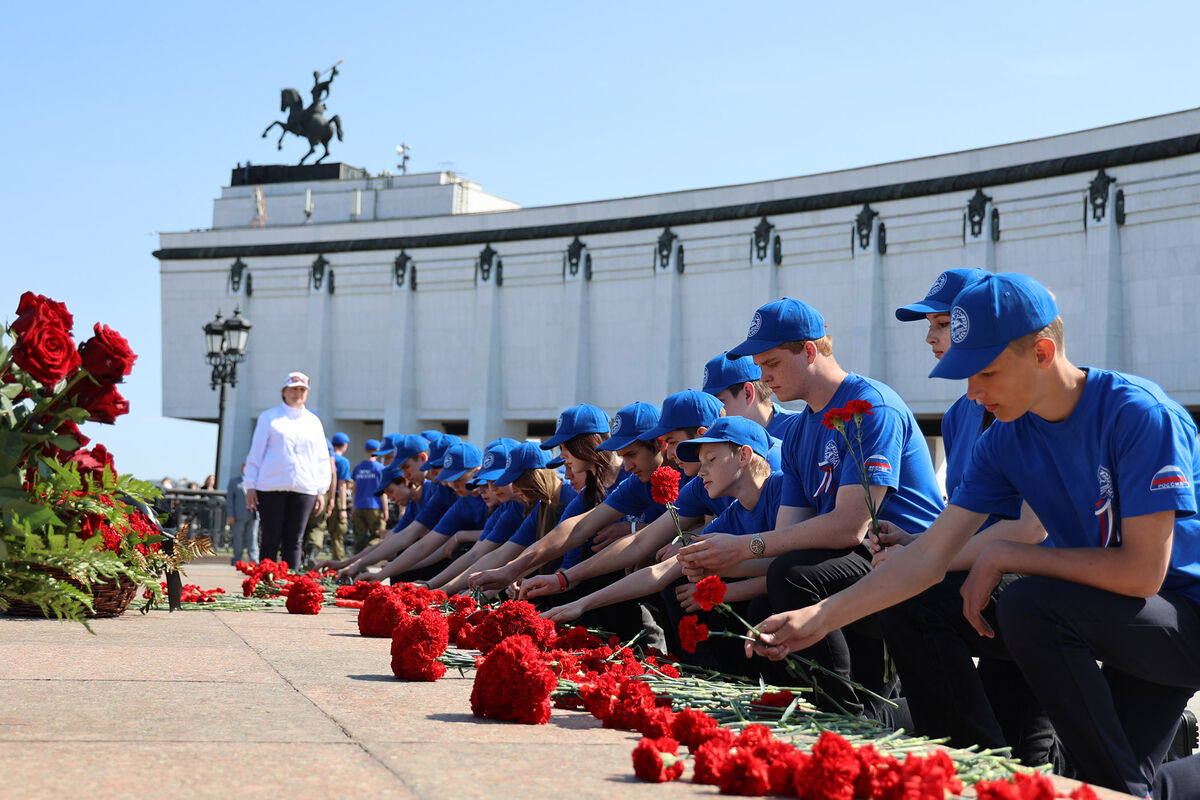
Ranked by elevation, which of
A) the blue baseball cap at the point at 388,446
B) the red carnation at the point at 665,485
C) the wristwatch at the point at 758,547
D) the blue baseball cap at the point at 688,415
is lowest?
the wristwatch at the point at 758,547

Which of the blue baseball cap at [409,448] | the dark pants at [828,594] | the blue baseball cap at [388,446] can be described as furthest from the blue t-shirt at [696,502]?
the blue baseball cap at [388,446]

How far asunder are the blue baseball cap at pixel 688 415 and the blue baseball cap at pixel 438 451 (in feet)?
15.5

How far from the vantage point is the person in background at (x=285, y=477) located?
36.4ft

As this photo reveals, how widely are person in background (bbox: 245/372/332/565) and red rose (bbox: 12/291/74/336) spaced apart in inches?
297

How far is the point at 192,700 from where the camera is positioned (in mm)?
4242

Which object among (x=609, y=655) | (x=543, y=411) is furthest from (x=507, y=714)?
(x=543, y=411)

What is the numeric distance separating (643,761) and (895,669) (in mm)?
1421

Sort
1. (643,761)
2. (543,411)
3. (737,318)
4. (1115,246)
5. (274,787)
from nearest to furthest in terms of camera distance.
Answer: (274,787), (643,761), (1115,246), (737,318), (543,411)

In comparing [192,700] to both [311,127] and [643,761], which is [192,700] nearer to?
[643,761]

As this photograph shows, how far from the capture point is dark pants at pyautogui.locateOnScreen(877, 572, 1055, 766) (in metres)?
3.94

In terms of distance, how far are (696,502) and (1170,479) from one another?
3304mm

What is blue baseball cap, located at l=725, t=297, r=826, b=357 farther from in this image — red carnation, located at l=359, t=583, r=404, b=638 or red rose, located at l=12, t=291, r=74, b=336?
red rose, located at l=12, t=291, r=74, b=336

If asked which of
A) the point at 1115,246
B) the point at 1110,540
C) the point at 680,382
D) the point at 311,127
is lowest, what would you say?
the point at 1110,540

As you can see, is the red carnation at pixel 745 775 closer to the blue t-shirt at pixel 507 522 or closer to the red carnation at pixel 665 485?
the red carnation at pixel 665 485
